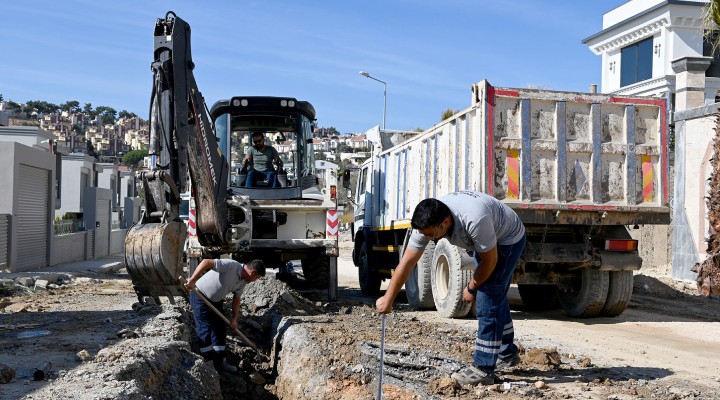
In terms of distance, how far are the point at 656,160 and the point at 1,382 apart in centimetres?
827

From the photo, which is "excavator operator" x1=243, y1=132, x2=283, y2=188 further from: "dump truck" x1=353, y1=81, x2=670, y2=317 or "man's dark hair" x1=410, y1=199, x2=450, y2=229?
"man's dark hair" x1=410, y1=199, x2=450, y2=229

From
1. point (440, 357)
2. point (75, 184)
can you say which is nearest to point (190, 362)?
point (440, 357)

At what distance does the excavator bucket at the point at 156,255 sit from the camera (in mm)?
7352

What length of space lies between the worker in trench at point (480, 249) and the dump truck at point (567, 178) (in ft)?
13.1

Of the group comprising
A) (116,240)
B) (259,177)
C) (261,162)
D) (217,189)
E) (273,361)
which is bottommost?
(273,361)

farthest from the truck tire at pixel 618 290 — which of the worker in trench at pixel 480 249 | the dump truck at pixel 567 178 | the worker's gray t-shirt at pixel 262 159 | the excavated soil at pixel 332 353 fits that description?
the worker's gray t-shirt at pixel 262 159

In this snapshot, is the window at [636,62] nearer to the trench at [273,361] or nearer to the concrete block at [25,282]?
the trench at [273,361]

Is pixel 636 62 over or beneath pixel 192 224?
over

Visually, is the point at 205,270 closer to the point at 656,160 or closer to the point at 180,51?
the point at 180,51

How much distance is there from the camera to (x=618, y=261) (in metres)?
10.2

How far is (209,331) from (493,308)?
3.56 metres

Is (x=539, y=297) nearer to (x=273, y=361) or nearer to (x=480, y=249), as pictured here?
(x=273, y=361)

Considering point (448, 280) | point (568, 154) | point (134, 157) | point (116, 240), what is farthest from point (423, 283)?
point (134, 157)

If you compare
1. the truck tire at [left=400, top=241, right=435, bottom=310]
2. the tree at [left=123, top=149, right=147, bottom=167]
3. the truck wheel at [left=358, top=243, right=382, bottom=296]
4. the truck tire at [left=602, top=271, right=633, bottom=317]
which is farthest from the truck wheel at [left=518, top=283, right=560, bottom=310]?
the tree at [left=123, top=149, right=147, bottom=167]
